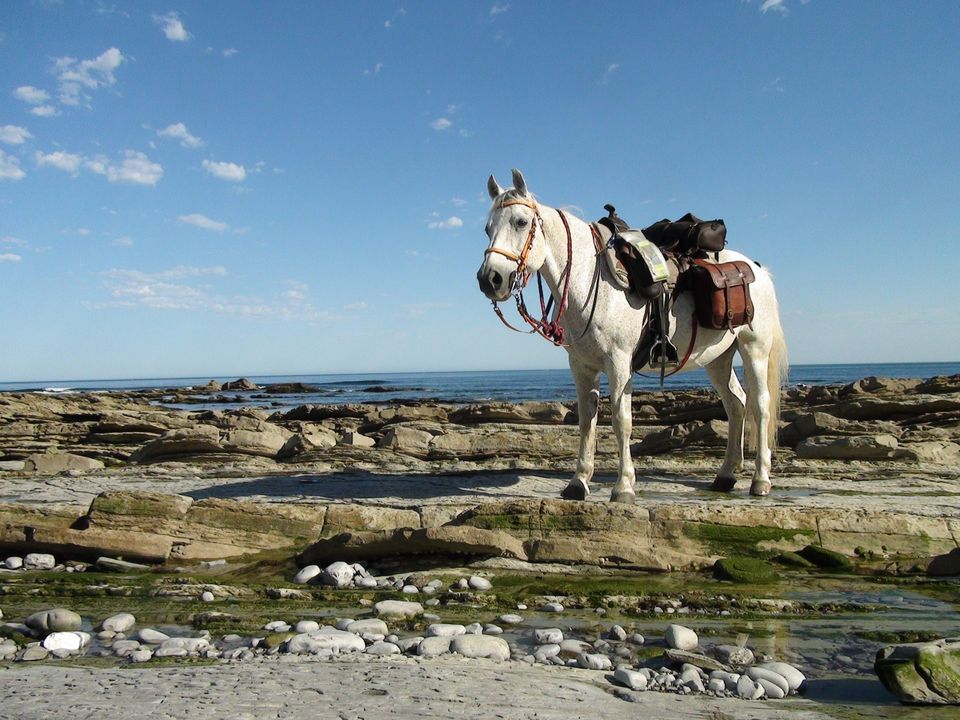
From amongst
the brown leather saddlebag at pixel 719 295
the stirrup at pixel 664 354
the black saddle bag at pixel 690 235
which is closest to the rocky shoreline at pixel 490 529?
the stirrup at pixel 664 354

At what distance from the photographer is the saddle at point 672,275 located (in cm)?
595

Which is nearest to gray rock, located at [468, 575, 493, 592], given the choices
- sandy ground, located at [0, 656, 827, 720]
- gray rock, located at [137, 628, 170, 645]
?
sandy ground, located at [0, 656, 827, 720]

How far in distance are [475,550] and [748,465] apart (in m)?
5.26

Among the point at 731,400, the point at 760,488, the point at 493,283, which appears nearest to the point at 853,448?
the point at 731,400

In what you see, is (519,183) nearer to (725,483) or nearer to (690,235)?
(690,235)

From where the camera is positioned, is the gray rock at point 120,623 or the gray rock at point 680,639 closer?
the gray rock at point 680,639

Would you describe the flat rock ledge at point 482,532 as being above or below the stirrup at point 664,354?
below

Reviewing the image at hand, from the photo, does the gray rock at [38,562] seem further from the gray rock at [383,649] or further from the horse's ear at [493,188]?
the horse's ear at [493,188]

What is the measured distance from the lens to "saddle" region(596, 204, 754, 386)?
5949 millimetres

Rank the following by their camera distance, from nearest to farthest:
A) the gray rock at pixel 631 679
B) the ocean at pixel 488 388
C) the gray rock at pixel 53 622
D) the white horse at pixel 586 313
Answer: the gray rock at pixel 631 679 → the gray rock at pixel 53 622 → the white horse at pixel 586 313 → the ocean at pixel 488 388

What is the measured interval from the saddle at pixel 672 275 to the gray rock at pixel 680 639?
129 inches

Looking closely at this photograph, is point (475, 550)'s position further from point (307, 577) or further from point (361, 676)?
point (361, 676)

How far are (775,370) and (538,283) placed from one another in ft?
10.6

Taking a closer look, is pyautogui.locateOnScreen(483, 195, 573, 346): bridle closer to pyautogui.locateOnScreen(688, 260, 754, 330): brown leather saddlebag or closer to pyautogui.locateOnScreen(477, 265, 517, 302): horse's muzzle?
pyautogui.locateOnScreen(477, 265, 517, 302): horse's muzzle
